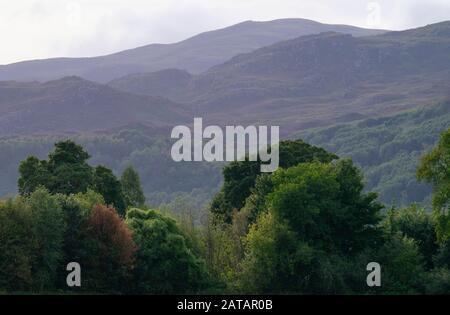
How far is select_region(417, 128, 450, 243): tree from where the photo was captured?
71.0m

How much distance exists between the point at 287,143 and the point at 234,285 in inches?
1201

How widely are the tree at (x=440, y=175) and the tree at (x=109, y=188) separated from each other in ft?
118

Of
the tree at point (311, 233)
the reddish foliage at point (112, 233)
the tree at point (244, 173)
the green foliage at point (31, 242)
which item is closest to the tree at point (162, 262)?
the reddish foliage at point (112, 233)

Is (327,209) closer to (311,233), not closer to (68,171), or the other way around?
(311,233)

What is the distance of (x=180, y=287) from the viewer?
76.9 metres

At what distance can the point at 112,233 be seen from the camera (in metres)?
74.7

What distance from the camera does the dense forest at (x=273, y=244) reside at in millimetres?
71812

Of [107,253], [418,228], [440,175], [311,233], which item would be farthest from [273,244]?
[418,228]

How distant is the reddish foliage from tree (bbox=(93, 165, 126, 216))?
61.7ft

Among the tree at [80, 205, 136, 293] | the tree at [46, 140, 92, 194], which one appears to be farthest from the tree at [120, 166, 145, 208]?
the tree at [80, 205, 136, 293]

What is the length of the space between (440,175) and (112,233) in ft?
90.4

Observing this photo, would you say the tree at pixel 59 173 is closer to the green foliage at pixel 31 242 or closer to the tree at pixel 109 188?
the tree at pixel 109 188
